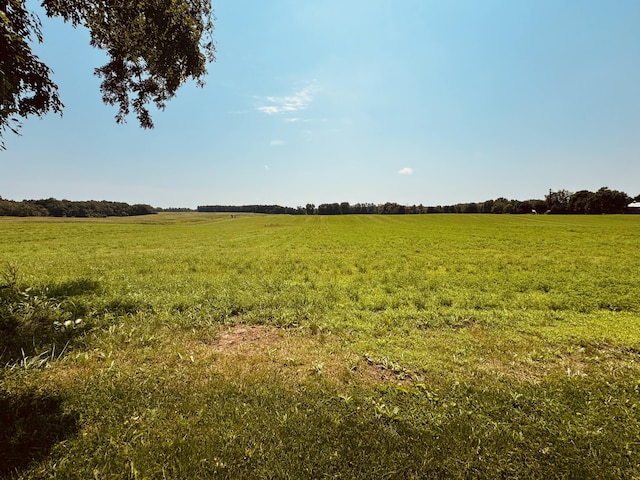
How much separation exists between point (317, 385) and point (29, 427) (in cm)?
383

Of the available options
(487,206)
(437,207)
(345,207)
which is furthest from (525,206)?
(345,207)

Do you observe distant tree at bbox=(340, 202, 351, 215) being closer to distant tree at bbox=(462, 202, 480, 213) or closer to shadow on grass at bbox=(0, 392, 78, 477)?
distant tree at bbox=(462, 202, 480, 213)

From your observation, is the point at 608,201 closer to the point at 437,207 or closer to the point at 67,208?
the point at 437,207

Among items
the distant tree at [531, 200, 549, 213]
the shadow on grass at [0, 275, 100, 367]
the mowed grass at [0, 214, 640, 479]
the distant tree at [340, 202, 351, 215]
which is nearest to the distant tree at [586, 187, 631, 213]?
the distant tree at [531, 200, 549, 213]

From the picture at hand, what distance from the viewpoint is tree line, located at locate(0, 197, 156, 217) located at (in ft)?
315

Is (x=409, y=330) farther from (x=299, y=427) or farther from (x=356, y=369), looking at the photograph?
(x=299, y=427)

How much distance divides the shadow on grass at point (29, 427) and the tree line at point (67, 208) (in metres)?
127

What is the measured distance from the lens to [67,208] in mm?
119062

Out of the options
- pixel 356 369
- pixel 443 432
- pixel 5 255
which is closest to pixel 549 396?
pixel 443 432

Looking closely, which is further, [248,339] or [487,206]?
[487,206]

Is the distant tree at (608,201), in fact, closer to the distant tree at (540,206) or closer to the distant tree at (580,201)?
the distant tree at (580,201)

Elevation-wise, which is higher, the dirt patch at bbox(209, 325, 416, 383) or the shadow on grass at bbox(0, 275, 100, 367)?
the shadow on grass at bbox(0, 275, 100, 367)

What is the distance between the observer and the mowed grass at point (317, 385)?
3.41 metres

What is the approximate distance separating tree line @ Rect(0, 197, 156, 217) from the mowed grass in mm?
124133
